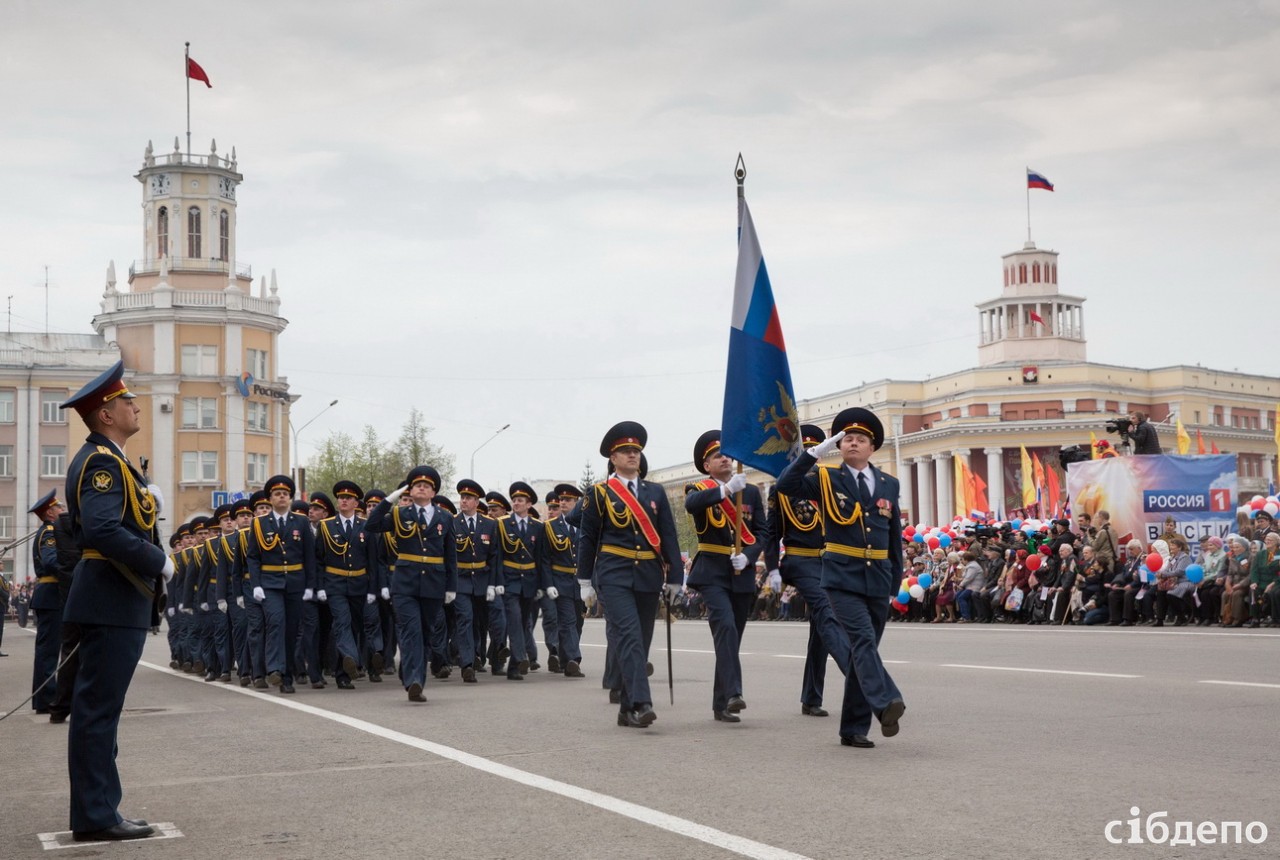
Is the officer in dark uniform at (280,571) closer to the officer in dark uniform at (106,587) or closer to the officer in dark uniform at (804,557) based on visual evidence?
the officer in dark uniform at (804,557)

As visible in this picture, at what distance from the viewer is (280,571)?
52.5 feet

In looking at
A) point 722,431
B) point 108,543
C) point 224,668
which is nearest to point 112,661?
point 108,543

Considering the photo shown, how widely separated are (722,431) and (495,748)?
2917mm

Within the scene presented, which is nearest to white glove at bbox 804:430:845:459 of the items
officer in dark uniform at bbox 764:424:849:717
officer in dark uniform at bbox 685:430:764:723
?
officer in dark uniform at bbox 685:430:764:723

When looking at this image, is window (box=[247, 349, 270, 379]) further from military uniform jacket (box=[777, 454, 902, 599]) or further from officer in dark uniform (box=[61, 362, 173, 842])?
officer in dark uniform (box=[61, 362, 173, 842])

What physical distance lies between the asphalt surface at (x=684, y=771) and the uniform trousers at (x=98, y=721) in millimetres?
213

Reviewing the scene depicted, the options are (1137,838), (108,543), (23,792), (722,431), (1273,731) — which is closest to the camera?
(1137,838)

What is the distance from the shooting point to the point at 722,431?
11578 millimetres

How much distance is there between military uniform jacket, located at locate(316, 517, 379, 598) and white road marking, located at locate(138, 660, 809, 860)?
4.29 meters

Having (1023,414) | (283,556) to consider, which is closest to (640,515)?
(283,556)

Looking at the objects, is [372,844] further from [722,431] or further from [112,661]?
[722,431]

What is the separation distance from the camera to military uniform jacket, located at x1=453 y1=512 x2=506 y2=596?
17406 millimetres

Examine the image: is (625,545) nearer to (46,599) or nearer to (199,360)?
(46,599)

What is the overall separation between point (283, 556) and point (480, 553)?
7.75ft
